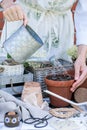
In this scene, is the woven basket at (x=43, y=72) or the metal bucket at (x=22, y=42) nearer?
the metal bucket at (x=22, y=42)

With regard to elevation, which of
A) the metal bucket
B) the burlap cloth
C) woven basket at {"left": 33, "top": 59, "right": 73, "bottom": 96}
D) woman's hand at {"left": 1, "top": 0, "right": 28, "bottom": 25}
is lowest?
the burlap cloth

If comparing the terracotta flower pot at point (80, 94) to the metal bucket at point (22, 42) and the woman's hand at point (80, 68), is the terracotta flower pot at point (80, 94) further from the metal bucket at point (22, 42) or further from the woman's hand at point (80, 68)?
the metal bucket at point (22, 42)

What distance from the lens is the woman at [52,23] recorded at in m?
1.62

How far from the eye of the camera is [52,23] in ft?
5.57

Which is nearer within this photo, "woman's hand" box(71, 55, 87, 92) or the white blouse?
"woman's hand" box(71, 55, 87, 92)

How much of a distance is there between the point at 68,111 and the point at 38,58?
37cm

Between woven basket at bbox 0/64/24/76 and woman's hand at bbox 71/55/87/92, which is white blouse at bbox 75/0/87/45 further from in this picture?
woven basket at bbox 0/64/24/76

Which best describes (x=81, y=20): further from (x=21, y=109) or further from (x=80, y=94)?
(x=21, y=109)

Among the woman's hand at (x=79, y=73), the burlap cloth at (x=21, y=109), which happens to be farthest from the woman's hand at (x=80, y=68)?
the burlap cloth at (x=21, y=109)

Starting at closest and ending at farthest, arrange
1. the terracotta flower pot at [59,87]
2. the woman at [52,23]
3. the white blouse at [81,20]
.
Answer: the terracotta flower pot at [59,87], the white blouse at [81,20], the woman at [52,23]

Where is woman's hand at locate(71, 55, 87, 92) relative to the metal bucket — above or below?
below

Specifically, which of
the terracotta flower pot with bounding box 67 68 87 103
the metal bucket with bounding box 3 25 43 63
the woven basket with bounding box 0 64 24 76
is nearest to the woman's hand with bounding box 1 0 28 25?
the metal bucket with bounding box 3 25 43 63

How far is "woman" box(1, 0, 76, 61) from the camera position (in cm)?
162

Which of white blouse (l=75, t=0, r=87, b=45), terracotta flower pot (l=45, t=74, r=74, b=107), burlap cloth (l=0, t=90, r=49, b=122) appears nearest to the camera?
burlap cloth (l=0, t=90, r=49, b=122)
